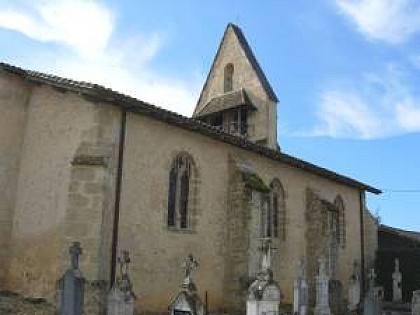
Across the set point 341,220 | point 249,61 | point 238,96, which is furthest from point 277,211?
point 249,61

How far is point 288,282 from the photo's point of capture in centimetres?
2067

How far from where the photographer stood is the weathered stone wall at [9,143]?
51.5ft

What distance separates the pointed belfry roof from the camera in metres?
28.6

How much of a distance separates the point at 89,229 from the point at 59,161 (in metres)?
2.21

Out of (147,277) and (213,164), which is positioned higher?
(213,164)

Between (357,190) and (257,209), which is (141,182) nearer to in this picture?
(257,209)

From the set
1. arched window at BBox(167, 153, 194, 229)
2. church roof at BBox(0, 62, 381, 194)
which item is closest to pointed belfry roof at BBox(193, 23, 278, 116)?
church roof at BBox(0, 62, 381, 194)

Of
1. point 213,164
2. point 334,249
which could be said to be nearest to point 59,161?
point 213,164

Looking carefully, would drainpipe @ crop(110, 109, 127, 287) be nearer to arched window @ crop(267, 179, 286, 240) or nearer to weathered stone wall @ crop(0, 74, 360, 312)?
weathered stone wall @ crop(0, 74, 360, 312)

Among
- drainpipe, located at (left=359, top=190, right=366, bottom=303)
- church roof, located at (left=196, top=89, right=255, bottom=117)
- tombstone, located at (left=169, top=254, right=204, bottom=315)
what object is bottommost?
tombstone, located at (left=169, top=254, right=204, bottom=315)

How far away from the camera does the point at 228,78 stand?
30547 mm

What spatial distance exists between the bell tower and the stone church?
23.5ft

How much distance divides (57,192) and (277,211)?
8.83m

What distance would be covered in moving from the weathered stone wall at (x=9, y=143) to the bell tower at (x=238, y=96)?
1249 centimetres
